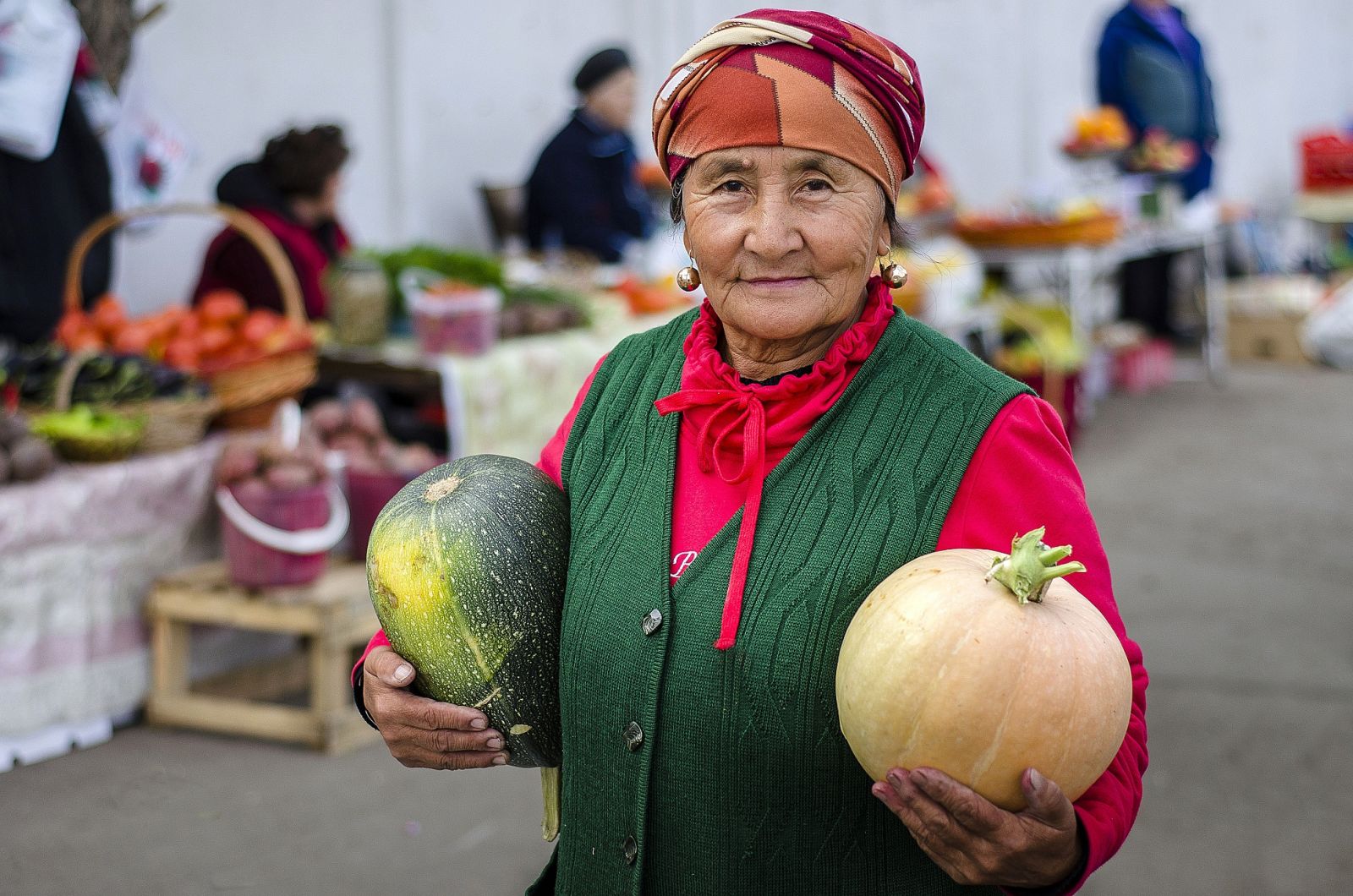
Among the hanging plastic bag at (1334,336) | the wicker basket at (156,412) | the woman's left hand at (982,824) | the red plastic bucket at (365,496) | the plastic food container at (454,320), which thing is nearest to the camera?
the woman's left hand at (982,824)

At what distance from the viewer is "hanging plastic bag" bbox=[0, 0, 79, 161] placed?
4.48m

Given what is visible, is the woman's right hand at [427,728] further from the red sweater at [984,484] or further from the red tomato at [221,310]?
the red tomato at [221,310]

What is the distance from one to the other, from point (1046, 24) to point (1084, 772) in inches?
513

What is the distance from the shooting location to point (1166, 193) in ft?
30.9

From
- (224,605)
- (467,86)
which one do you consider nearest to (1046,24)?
(467,86)

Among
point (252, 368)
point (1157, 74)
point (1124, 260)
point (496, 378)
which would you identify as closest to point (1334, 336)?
point (496, 378)

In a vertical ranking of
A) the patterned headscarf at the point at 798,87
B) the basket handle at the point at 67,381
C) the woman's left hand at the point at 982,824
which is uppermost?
the patterned headscarf at the point at 798,87

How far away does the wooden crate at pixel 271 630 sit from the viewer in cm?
405

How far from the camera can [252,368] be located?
4.60 meters

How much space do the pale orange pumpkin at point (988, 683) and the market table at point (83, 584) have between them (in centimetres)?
321

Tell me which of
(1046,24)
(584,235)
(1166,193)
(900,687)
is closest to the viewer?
(900,687)

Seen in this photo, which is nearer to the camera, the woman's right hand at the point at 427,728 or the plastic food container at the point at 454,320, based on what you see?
the woman's right hand at the point at 427,728

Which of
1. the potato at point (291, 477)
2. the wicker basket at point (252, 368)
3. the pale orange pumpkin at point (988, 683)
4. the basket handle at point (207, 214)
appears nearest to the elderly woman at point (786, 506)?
the pale orange pumpkin at point (988, 683)

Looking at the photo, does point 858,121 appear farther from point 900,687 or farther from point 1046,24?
point 1046,24
